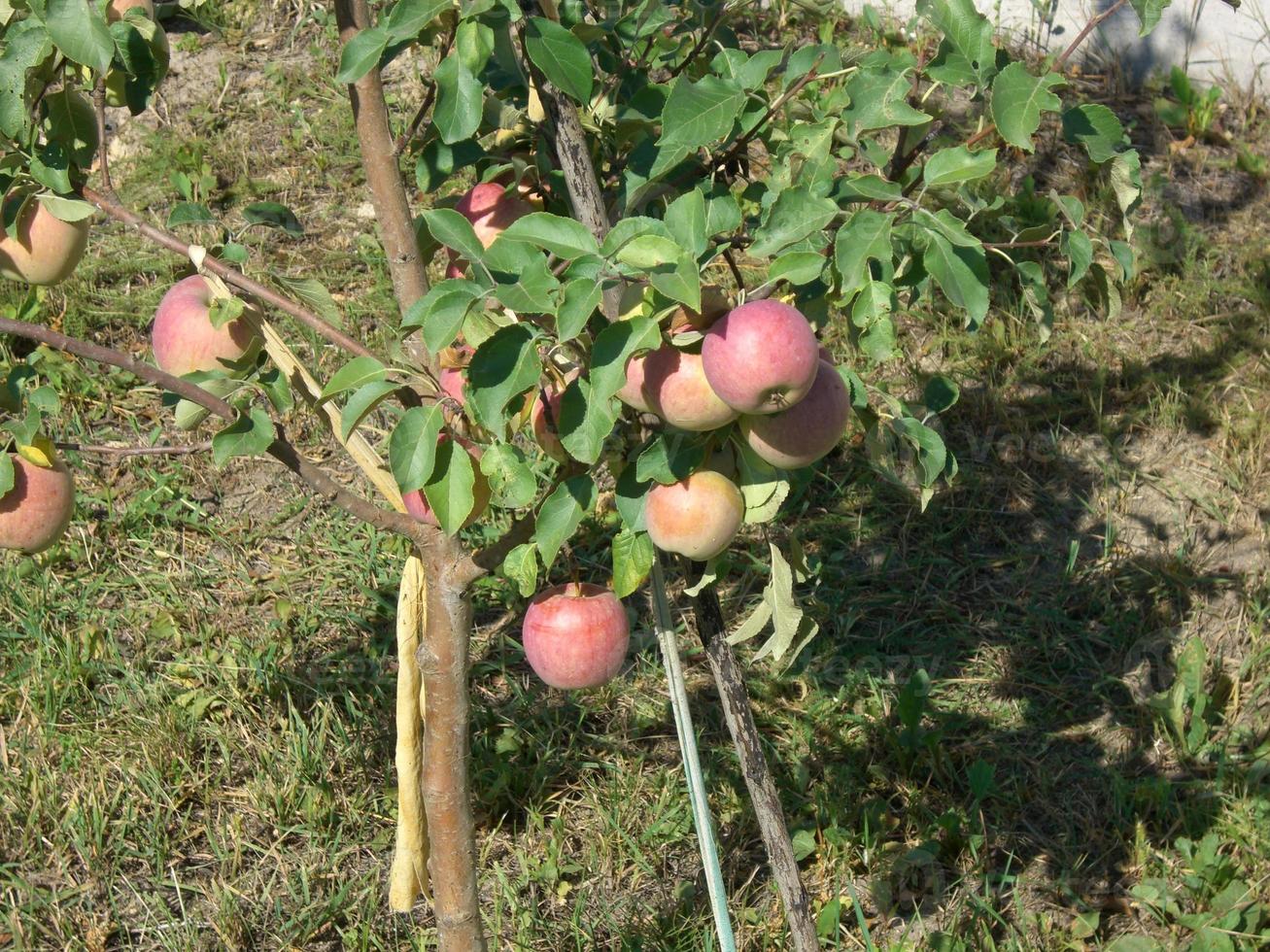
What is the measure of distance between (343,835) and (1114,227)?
2475mm

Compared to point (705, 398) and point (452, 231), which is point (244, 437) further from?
point (705, 398)

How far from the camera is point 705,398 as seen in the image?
1221 mm

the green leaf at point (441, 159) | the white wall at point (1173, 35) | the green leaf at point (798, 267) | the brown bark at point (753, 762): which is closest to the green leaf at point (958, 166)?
the green leaf at point (798, 267)

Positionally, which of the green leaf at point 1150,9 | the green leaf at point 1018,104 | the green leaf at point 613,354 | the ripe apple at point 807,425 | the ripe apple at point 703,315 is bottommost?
the ripe apple at point 807,425

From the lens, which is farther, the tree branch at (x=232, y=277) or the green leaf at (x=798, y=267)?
the tree branch at (x=232, y=277)

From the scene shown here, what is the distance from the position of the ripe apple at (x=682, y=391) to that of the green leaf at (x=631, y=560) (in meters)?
0.24

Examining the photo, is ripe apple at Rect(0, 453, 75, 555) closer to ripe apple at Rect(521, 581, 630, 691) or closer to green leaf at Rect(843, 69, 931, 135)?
ripe apple at Rect(521, 581, 630, 691)

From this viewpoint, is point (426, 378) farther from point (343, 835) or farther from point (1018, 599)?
point (1018, 599)

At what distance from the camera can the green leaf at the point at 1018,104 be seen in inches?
46.3

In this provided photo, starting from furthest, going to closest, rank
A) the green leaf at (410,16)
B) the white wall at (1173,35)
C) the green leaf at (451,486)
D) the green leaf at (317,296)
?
the white wall at (1173,35) < the green leaf at (317,296) < the green leaf at (451,486) < the green leaf at (410,16)

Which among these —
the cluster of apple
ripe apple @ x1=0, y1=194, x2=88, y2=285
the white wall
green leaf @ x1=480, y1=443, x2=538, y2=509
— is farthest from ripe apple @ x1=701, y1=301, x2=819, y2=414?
the white wall

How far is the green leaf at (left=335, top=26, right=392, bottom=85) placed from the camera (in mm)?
1218

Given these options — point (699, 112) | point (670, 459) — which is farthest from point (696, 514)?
point (699, 112)

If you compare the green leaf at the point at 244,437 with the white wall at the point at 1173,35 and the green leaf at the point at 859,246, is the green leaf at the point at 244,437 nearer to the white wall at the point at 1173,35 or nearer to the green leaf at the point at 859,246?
the green leaf at the point at 859,246
